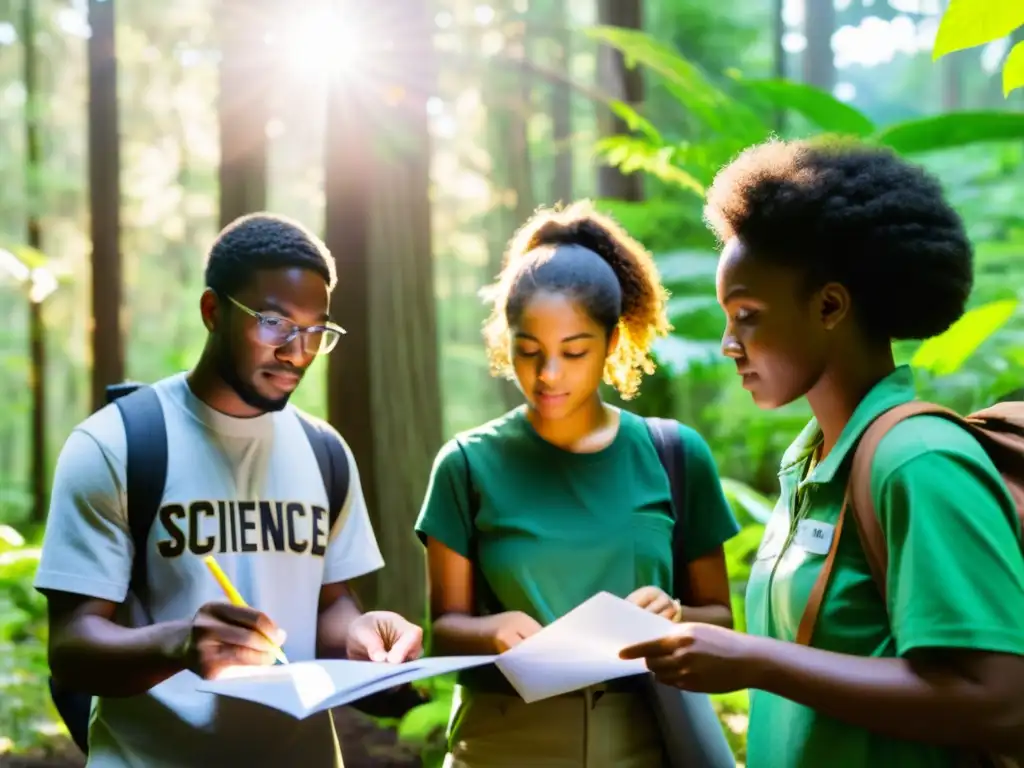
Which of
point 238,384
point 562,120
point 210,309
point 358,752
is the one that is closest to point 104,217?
point 358,752

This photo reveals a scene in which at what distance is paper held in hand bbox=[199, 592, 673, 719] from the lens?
5.54 feet

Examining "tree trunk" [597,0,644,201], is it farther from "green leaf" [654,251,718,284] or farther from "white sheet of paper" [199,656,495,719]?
"white sheet of paper" [199,656,495,719]

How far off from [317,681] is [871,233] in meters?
1.23

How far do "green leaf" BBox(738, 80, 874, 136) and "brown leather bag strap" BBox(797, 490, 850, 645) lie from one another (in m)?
3.95

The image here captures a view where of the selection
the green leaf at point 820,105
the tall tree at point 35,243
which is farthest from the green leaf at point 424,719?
the tall tree at point 35,243

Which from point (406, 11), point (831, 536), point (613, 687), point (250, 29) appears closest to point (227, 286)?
point (613, 687)

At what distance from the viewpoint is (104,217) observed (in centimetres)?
730

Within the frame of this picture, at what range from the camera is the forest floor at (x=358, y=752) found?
4805 mm

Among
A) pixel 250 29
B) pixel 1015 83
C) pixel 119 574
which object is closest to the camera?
pixel 1015 83

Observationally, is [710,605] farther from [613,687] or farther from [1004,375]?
[1004,375]

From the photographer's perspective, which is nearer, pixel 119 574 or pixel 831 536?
pixel 831 536

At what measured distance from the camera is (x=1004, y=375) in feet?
15.6

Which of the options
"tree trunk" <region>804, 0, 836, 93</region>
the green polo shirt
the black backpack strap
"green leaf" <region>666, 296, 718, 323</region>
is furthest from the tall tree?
the green polo shirt

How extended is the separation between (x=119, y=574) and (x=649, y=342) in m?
1.41
